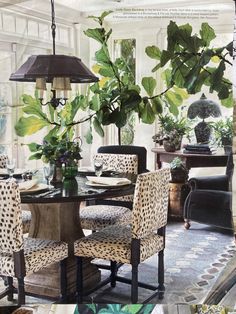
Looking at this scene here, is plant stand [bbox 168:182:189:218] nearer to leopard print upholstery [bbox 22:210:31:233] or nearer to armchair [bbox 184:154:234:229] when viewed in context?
armchair [bbox 184:154:234:229]

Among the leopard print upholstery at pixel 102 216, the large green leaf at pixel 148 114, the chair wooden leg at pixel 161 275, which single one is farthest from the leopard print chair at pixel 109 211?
the chair wooden leg at pixel 161 275

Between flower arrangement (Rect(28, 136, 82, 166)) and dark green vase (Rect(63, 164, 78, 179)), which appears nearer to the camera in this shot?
flower arrangement (Rect(28, 136, 82, 166))

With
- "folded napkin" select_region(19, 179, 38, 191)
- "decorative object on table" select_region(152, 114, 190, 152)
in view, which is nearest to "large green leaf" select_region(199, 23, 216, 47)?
"decorative object on table" select_region(152, 114, 190, 152)

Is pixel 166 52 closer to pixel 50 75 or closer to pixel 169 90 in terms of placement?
pixel 169 90

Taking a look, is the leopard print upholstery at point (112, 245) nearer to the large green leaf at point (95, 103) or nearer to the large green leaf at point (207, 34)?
the large green leaf at point (95, 103)

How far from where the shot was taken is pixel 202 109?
1.84 meters

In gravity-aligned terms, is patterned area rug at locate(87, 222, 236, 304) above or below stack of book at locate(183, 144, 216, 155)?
below

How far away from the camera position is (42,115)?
1858 millimetres

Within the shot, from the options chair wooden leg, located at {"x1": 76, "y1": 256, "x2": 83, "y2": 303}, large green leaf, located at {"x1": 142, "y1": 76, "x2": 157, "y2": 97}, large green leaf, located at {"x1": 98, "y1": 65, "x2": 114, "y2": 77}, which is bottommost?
chair wooden leg, located at {"x1": 76, "y1": 256, "x2": 83, "y2": 303}

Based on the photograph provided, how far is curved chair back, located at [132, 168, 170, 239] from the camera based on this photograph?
2096 millimetres

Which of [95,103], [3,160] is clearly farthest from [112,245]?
[95,103]

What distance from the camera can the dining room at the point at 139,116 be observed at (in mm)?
1771

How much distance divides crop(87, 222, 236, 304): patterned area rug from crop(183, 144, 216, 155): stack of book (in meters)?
0.31

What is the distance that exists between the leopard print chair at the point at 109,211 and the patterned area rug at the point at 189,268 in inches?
14.3
